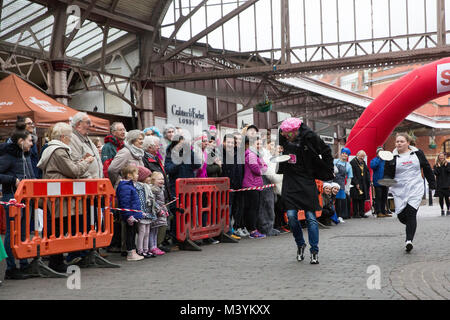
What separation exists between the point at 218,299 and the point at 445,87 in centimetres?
1224

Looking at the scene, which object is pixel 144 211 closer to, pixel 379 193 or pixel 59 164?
pixel 59 164

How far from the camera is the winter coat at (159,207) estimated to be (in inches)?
332

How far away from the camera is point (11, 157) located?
6.74 meters

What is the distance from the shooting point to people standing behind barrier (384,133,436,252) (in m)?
8.10

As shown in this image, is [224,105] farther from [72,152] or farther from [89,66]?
[72,152]

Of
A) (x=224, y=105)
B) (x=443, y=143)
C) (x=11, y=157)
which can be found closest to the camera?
(x=11, y=157)

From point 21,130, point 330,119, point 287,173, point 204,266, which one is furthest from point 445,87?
point 330,119

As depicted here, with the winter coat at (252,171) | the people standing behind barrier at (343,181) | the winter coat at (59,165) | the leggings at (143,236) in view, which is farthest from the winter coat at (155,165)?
the people standing behind barrier at (343,181)

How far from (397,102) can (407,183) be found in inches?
323

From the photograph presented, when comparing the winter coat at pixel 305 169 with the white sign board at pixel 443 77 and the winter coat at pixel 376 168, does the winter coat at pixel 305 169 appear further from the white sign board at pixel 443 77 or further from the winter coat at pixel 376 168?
the winter coat at pixel 376 168

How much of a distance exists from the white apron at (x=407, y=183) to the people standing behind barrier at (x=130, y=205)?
3573 mm

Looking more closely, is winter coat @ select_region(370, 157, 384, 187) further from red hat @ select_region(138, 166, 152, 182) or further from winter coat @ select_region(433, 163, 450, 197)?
red hat @ select_region(138, 166, 152, 182)

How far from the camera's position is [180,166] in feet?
31.0

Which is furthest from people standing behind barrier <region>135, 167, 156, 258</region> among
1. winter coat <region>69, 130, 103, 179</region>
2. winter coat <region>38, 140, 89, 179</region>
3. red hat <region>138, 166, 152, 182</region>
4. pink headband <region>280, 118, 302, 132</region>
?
pink headband <region>280, 118, 302, 132</region>
